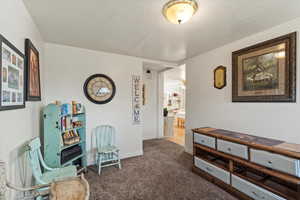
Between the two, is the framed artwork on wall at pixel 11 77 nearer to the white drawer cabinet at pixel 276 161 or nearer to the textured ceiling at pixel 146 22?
the textured ceiling at pixel 146 22

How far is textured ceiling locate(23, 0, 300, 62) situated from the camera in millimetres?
1608

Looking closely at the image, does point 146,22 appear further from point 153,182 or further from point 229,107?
point 153,182

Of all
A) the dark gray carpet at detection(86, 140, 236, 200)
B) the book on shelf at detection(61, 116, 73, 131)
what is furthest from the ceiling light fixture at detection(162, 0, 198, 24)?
the dark gray carpet at detection(86, 140, 236, 200)

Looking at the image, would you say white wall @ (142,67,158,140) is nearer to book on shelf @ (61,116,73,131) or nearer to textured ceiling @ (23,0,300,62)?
textured ceiling @ (23,0,300,62)

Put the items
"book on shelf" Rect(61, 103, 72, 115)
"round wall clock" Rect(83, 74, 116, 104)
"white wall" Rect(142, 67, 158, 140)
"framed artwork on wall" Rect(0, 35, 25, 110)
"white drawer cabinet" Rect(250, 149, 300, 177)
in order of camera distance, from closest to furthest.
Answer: "framed artwork on wall" Rect(0, 35, 25, 110) → "white drawer cabinet" Rect(250, 149, 300, 177) → "book on shelf" Rect(61, 103, 72, 115) → "round wall clock" Rect(83, 74, 116, 104) → "white wall" Rect(142, 67, 158, 140)

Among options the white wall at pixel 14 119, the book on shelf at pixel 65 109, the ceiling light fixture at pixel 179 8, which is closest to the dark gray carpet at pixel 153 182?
the white wall at pixel 14 119

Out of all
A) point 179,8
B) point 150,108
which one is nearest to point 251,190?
point 179,8

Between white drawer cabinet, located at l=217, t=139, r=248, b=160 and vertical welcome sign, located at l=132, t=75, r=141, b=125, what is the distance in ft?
6.59

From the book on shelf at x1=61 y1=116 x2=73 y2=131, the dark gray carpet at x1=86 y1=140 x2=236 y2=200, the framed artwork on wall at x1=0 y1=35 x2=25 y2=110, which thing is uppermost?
the framed artwork on wall at x1=0 y1=35 x2=25 y2=110

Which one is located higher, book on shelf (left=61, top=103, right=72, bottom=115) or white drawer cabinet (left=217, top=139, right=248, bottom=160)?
book on shelf (left=61, top=103, right=72, bottom=115)

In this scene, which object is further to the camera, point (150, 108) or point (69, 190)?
point (150, 108)

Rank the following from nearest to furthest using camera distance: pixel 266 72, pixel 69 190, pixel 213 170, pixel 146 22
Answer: pixel 69 190
pixel 146 22
pixel 266 72
pixel 213 170

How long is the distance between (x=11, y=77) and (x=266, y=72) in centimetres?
322

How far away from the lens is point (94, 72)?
3.05m
